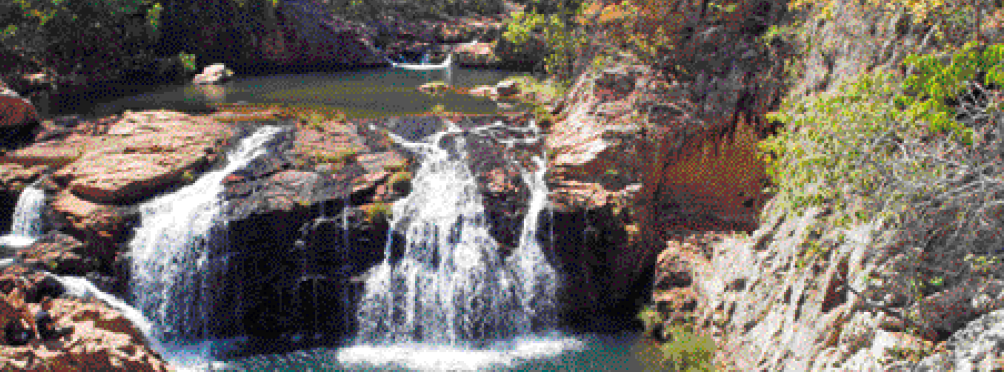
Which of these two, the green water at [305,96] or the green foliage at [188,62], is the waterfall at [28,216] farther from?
the green foliage at [188,62]

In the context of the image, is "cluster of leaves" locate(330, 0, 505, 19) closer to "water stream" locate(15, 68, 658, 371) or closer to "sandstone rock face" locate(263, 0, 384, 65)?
"sandstone rock face" locate(263, 0, 384, 65)

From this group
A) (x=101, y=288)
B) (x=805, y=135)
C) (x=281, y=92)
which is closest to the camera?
(x=805, y=135)

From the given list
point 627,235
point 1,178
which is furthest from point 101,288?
point 627,235

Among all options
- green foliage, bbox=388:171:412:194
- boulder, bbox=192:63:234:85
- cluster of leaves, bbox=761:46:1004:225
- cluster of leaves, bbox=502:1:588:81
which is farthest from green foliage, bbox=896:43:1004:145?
boulder, bbox=192:63:234:85

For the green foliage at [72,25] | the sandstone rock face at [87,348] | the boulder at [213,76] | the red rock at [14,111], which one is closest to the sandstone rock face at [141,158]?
the red rock at [14,111]

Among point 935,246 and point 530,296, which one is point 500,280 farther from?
point 935,246

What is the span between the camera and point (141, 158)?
16781 millimetres

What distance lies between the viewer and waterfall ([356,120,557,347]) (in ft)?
50.3

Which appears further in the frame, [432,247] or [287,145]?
[287,145]

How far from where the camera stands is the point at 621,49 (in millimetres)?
19875

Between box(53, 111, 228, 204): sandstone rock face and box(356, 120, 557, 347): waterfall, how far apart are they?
5.34 metres

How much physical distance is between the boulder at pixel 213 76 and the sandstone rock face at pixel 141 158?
1157 cm

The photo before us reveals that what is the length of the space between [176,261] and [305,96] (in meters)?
12.7

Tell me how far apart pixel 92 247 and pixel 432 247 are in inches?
278
